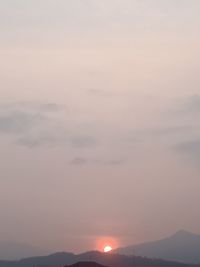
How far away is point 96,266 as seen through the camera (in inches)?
5586

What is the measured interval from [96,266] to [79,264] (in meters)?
2.94

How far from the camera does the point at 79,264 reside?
14062 cm
